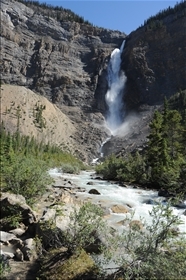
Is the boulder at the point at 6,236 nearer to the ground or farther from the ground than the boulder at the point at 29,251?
nearer to the ground

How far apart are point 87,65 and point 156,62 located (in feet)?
113

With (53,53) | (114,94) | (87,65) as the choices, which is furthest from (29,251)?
(53,53)

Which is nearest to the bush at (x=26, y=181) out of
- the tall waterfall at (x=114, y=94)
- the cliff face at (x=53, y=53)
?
the tall waterfall at (x=114, y=94)

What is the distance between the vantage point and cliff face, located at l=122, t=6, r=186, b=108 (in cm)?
12194

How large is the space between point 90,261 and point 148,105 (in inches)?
4541

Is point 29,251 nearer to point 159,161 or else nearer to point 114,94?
point 159,161

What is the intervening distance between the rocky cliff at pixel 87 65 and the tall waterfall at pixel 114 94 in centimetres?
237

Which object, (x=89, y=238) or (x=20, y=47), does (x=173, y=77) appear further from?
(x=89, y=238)

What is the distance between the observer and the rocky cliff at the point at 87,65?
399ft

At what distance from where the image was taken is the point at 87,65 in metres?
141

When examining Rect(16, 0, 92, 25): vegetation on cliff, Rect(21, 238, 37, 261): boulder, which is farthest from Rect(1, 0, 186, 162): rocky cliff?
Rect(21, 238, 37, 261): boulder

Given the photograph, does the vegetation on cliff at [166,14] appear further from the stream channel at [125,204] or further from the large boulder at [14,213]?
the large boulder at [14,213]

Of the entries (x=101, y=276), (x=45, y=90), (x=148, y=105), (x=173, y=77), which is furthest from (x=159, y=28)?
(x=101, y=276)

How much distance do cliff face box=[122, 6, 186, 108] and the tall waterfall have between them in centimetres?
311
